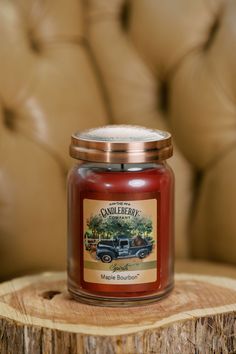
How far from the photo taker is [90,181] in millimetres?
1227

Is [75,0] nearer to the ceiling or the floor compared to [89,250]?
nearer to the ceiling

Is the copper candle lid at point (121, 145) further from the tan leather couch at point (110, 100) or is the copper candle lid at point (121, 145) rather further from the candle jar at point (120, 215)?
the tan leather couch at point (110, 100)

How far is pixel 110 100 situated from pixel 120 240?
572mm

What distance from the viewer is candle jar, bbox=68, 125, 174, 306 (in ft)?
3.96

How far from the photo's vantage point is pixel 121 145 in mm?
1204

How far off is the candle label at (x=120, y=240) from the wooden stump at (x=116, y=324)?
2.1 inches

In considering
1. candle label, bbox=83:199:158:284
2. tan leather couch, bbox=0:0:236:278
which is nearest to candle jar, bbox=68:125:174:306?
candle label, bbox=83:199:158:284

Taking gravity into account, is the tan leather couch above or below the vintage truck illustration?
above

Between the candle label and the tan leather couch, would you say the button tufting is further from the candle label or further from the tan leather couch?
the candle label

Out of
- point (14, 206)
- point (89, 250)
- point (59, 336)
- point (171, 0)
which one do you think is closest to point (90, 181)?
point (89, 250)

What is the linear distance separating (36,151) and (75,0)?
0.31m

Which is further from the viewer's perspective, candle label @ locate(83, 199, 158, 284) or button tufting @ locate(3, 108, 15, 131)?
button tufting @ locate(3, 108, 15, 131)

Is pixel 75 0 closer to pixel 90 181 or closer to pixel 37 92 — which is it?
pixel 37 92

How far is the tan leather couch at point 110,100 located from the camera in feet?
5.32
